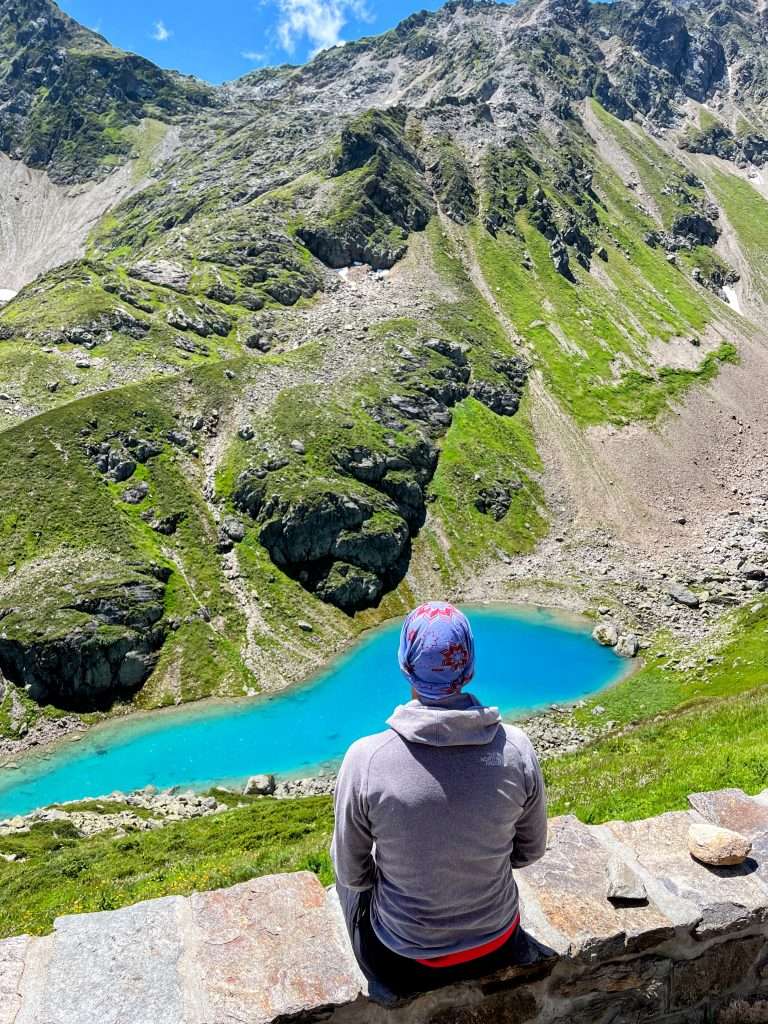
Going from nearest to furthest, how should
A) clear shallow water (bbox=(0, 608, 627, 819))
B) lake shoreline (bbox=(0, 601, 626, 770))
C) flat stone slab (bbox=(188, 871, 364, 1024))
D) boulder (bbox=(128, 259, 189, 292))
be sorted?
flat stone slab (bbox=(188, 871, 364, 1024)) → clear shallow water (bbox=(0, 608, 627, 819)) → lake shoreline (bbox=(0, 601, 626, 770)) → boulder (bbox=(128, 259, 189, 292))

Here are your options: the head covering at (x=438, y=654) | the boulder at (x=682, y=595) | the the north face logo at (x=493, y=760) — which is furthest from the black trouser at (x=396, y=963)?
the boulder at (x=682, y=595)

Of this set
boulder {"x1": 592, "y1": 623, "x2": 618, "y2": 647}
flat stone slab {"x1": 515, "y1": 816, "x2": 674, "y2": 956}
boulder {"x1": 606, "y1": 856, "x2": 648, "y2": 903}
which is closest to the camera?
flat stone slab {"x1": 515, "y1": 816, "x2": 674, "y2": 956}

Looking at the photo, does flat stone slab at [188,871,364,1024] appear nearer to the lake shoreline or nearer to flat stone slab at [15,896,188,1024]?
flat stone slab at [15,896,188,1024]

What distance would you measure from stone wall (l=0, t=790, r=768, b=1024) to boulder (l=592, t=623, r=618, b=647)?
7869 cm

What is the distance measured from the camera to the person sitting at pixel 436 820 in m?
5.20

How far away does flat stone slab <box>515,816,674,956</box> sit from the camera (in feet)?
21.7

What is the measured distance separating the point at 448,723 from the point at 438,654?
57cm

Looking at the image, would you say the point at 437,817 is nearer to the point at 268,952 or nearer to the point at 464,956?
the point at 464,956

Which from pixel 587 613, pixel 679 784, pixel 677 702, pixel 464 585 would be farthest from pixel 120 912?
pixel 464 585

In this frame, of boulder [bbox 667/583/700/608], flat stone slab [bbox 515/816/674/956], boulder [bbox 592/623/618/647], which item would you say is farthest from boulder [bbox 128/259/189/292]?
flat stone slab [bbox 515/816/674/956]

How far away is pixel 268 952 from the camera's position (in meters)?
6.48

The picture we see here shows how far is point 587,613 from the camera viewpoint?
90.2 m

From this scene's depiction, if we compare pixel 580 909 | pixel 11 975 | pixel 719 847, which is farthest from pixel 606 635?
pixel 11 975

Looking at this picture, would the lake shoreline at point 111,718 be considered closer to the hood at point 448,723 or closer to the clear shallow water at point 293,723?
the clear shallow water at point 293,723
